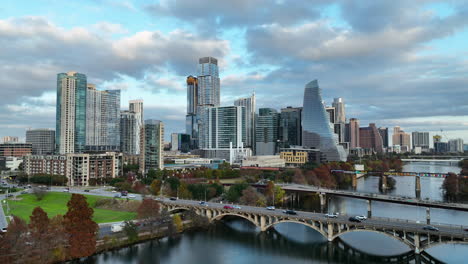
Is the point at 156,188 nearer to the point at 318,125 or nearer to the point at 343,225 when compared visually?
the point at 343,225

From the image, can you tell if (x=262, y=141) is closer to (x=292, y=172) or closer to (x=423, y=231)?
(x=292, y=172)

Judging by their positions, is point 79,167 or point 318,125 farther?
point 318,125

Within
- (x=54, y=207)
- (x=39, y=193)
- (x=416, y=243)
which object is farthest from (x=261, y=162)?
(x=416, y=243)

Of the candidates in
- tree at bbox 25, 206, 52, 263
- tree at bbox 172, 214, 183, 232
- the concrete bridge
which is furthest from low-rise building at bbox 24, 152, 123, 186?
tree at bbox 25, 206, 52, 263

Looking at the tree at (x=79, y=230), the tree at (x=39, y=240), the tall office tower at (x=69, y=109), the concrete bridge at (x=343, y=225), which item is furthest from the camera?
the tall office tower at (x=69, y=109)

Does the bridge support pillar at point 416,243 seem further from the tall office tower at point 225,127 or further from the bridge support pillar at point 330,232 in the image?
the tall office tower at point 225,127

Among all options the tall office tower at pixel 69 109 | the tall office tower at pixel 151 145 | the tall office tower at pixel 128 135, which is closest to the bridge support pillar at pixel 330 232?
the tall office tower at pixel 151 145

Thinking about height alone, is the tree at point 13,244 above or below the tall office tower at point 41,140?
below

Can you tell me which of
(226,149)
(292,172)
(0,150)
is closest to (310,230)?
(292,172)
